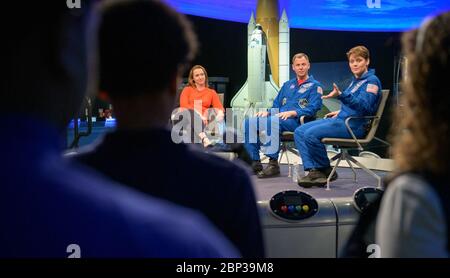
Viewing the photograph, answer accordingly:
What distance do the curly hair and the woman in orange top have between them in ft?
7.78

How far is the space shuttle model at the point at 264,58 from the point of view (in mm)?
5328

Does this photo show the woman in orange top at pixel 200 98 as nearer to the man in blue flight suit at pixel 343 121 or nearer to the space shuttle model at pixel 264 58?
the man in blue flight suit at pixel 343 121

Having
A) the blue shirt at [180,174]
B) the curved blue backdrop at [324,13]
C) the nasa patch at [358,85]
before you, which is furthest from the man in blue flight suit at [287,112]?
the curved blue backdrop at [324,13]

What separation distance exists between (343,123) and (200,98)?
100cm

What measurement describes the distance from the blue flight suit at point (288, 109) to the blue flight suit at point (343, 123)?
0.36 m

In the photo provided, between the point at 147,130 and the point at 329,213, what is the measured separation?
96 cm

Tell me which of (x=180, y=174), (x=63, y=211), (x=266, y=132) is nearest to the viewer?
(x=63, y=211)

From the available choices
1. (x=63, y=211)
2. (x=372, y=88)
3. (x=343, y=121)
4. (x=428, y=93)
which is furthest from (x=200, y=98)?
(x=63, y=211)

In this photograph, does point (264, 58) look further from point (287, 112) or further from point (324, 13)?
point (287, 112)

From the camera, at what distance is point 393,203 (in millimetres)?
495

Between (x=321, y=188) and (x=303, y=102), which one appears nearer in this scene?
(x=321, y=188)

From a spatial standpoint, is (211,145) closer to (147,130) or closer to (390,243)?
(147,130)

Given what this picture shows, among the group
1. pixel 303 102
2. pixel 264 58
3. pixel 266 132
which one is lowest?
pixel 266 132

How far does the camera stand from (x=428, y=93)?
0.55 metres
